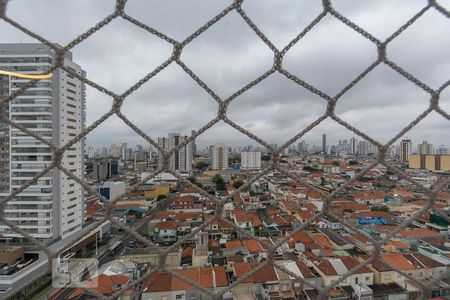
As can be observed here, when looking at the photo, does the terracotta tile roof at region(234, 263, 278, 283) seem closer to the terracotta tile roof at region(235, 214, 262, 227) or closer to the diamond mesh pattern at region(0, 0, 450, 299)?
the terracotta tile roof at region(235, 214, 262, 227)

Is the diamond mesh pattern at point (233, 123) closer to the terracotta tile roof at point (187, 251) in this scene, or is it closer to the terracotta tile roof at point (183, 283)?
the terracotta tile roof at point (183, 283)

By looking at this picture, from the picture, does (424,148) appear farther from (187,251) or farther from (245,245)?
(187,251)

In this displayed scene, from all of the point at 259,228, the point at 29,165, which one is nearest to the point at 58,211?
the point at 29,165

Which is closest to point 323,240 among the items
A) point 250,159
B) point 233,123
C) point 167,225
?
point 167,225

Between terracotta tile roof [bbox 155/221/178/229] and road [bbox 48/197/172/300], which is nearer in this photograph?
road [bbox 48/197/172/300]

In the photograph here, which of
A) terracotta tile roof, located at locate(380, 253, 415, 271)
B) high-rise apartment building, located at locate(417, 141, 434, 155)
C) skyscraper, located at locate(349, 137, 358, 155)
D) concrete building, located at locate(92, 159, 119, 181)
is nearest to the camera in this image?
terracotta tile roof, located at locate(380, 253, 415, 271)

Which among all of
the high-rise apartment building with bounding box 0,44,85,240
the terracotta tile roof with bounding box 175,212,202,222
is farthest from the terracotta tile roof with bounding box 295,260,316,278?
the terracotta tile roof with bounding box 175,212,202,222

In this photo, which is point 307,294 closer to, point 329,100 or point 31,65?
point 329,100
